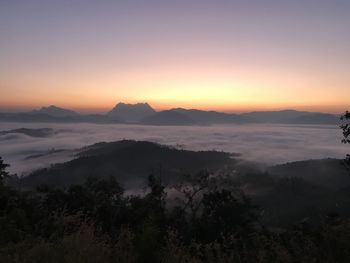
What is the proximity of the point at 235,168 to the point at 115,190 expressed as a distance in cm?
15168

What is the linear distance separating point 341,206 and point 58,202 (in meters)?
85.3

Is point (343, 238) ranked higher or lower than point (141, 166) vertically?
higher

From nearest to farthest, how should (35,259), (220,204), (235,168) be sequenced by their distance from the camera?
(35,259) → (220,204) → (235,168)

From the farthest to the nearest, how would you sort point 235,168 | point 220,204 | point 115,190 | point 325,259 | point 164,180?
point 235,168 → point 164,180 → point 115,190 → point 220,204 → point 325,259

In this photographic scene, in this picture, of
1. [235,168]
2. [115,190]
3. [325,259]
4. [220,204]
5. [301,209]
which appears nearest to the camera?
[325,259]

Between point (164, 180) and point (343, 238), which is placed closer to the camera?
point (343, 238)

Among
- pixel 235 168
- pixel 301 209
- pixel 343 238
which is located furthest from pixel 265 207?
pixel 343 238

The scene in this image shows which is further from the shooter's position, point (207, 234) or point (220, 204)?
point (220, 204)

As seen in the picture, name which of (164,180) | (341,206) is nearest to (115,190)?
(341,206)

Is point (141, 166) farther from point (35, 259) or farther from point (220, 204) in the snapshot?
point (35, 259)

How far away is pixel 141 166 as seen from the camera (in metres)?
196

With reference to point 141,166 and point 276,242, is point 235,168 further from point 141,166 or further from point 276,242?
point 276,242

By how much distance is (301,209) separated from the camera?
338 feet

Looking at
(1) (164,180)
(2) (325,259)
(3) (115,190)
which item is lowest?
(1) (164,180)
